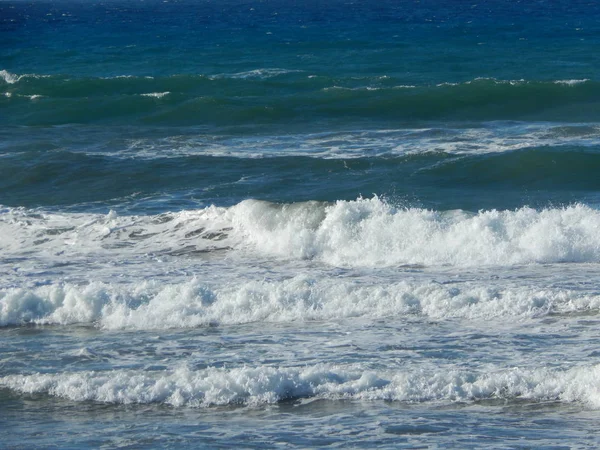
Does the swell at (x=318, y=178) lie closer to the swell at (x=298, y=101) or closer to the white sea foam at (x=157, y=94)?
the swell at (x=298, y=101)

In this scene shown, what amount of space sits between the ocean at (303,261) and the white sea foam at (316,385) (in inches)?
1.0

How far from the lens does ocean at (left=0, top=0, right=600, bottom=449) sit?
1020 cm

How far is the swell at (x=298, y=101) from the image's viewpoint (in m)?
27.8

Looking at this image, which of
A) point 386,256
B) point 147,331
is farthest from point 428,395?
point 386,256

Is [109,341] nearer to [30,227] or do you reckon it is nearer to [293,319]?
[293,319]

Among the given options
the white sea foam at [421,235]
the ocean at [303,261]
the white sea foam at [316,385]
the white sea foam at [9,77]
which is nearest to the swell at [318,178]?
the ocean at [303,261]

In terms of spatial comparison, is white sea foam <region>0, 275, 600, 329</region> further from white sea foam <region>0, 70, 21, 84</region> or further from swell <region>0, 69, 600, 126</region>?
white sea foam <region>0, 70, 21, 84</region>

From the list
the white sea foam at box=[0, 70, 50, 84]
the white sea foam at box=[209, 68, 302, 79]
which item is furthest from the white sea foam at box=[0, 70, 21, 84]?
the white sea foam at box=[209, 68, 302, 79]

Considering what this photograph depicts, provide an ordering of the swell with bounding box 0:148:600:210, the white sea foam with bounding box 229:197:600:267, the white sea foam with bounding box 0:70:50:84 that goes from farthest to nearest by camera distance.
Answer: the white sea foam with bounding box 0:70:50:84
the swell with bounding box 0:148:600:210
the white sea foam with bounding box 229:197:600:267

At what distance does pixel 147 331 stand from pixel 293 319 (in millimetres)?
1985

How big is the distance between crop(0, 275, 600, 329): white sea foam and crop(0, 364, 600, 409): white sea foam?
209cm

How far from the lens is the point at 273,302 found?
13.5 m

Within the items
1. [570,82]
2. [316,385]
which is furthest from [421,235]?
[570,82]

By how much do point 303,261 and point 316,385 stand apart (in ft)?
17.9
